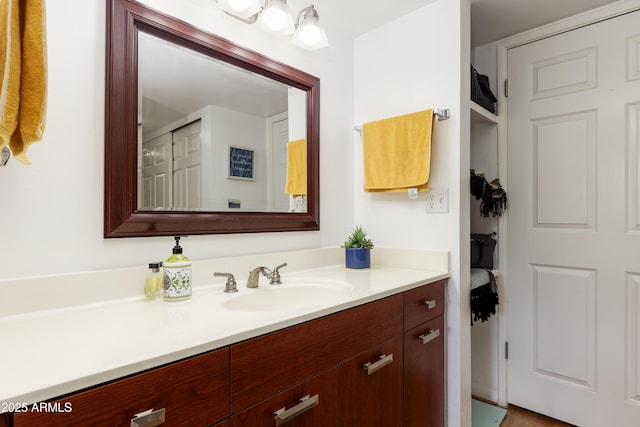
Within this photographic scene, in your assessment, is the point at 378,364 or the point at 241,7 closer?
the point at 378,364

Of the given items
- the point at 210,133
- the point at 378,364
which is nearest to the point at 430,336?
the point at 378,364

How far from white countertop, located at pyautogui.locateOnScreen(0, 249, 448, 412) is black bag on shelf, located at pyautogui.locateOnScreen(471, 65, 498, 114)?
3.78 ft

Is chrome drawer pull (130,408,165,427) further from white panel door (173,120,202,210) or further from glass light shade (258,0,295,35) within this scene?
glass light shade (258,0,295,35)

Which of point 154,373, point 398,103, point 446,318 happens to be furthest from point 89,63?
point 446,318

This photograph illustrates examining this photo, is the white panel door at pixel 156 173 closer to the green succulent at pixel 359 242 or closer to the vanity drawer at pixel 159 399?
the vanity drawer at pixel 159 399

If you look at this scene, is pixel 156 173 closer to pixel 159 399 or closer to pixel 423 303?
pixel 159 399

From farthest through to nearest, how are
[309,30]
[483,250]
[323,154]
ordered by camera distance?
[483,250], [323,154], [309,30]

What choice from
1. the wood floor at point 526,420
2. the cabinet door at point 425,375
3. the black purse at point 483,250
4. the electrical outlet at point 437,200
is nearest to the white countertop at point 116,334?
the cabinet door at point 425,375

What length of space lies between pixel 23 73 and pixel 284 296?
0.97m

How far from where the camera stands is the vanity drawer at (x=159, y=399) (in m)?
0.53

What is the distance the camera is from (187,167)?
1.24 meters

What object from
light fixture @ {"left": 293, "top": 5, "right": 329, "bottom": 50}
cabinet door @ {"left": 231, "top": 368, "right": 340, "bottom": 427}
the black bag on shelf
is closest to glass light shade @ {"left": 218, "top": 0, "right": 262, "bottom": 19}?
light fixture @ {"left": 293, "top": 5, "right": 329, "bottom": 50}

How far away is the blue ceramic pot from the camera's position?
1630mm

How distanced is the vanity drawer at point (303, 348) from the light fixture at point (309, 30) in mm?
1129
